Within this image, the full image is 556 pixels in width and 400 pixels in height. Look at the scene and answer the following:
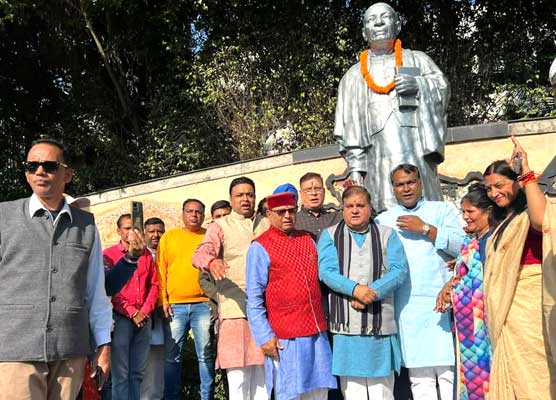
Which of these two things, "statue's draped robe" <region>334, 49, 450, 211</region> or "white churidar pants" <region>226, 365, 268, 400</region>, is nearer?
"white churidar pants" <region>226, 365, 268, 400</region>

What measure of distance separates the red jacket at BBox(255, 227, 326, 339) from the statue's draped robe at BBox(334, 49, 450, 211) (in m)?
1.27

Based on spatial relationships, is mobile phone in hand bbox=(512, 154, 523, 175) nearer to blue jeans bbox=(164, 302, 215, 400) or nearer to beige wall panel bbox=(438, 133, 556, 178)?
blue jeans bbox=(164, 302, 215, 400)

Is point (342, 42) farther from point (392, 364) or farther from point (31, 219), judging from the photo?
point (31, 219)

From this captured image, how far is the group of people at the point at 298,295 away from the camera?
2.64 metres

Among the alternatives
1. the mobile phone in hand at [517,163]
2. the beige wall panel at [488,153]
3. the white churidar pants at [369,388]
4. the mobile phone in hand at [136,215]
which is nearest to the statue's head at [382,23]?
the mobile phone in hand at [136,215]

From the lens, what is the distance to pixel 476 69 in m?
13.0

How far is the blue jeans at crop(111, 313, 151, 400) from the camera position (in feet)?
15.0

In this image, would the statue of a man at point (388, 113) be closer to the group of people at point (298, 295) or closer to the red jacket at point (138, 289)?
the group of people at point (298, 295)

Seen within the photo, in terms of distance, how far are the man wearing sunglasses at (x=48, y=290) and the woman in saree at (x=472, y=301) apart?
72.7 inches

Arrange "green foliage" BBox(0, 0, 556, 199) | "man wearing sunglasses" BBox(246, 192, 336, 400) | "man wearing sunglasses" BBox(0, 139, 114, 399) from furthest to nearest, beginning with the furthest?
"green foliage" BBox(0, 0, 556, 199)
"man wearing sunglasses" BBox(246, 192, 336, 400)
"man wearing sunglasses" BBox(0, 139, 114, 399)

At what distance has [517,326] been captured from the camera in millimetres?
2805

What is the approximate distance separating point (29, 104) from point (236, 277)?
11.8m

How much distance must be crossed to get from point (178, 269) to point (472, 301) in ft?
8.71

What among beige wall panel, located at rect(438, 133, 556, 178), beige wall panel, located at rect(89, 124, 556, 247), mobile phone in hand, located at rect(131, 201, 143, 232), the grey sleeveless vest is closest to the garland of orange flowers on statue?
mobile phone in hand, located at rect(131, 201, 143, 232)
